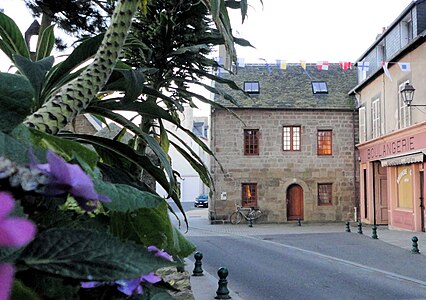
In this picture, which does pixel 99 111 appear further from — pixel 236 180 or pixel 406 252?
pixel 236 180

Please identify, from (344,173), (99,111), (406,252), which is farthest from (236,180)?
(99,111)

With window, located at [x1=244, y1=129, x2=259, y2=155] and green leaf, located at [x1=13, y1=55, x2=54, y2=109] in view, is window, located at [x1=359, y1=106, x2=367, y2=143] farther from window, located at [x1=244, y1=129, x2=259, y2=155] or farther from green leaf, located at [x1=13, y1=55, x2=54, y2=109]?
green leaf, located at [x1=13, y1=55, x2=54, y2=109]

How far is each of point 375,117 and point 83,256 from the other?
22195 mm

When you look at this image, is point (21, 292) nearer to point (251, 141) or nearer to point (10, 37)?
point (10, 37)

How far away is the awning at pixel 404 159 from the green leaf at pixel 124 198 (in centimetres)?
1712

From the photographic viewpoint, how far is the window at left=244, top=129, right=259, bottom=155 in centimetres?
2386

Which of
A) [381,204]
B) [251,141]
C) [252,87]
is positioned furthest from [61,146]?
[252,87]

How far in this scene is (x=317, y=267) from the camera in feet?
35.1

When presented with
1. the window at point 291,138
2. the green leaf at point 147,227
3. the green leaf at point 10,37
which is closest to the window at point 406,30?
the window at point 291,138

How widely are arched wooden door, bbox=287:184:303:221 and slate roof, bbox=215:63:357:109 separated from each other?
4401mm

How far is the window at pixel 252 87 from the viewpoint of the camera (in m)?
24.8

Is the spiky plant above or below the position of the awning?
below

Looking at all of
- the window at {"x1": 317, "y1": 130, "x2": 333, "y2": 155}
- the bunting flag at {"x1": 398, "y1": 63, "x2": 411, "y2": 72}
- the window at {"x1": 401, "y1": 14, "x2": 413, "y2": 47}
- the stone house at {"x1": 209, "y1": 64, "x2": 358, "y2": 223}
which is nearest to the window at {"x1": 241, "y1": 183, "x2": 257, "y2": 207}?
the stone house at {"x1": 209, "y1": 64, "x2": 358, "y2": 223}

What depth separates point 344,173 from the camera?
2386 cm
